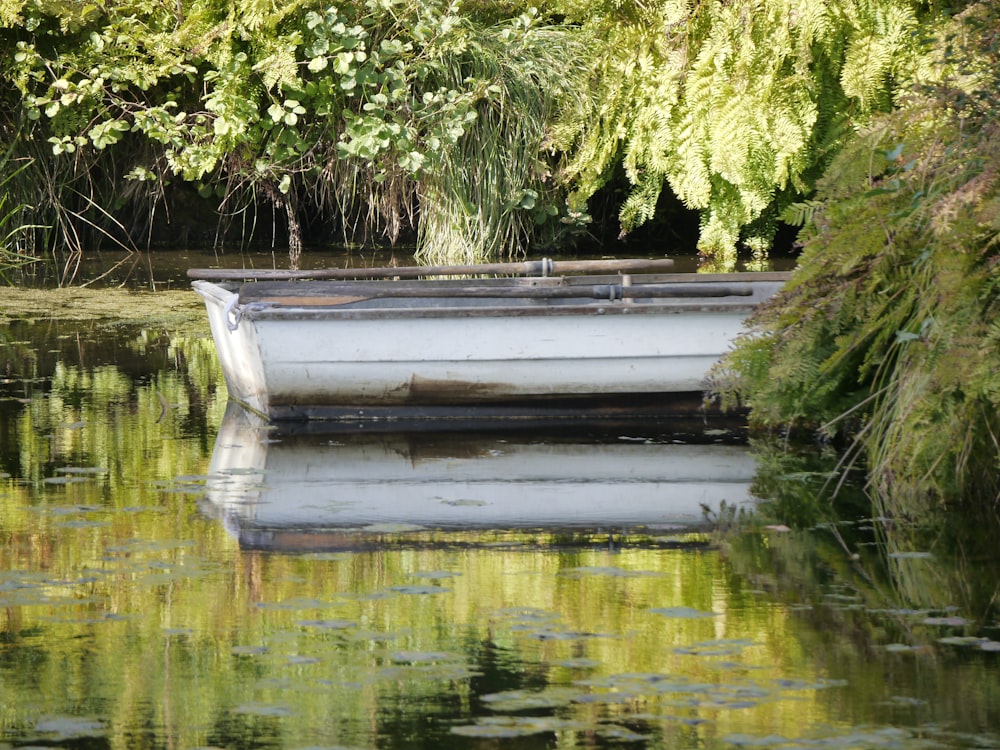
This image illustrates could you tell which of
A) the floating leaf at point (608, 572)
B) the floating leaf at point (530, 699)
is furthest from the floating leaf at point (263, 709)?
the floating leaf at point (608, 572)

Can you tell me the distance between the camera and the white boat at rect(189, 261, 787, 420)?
7301mm

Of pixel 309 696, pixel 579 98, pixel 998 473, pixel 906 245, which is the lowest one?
pixel 309 696

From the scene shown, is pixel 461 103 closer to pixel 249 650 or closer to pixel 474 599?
pixel 474 599

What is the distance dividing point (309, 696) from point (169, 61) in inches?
424

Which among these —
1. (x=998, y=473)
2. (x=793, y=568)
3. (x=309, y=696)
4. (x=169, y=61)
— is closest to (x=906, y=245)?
(x=998, y=473)

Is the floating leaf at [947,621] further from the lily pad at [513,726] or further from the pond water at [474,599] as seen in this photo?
the lily pad at [513,726]

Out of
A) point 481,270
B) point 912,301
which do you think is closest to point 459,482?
point 912,301

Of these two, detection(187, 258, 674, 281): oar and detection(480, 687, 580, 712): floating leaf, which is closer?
detection(480, 687, 580, 712): floating leaf

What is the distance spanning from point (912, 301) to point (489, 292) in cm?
269

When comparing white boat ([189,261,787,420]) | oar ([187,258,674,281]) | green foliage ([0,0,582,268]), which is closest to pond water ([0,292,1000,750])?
white boat ([189,261,787,420])

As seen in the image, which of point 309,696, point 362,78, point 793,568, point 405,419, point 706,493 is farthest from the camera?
point 362,78

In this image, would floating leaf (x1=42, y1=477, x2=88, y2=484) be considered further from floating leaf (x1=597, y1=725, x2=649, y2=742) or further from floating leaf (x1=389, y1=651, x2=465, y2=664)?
floating leaf (x1=597, y1=725, x2=649, y2=742)

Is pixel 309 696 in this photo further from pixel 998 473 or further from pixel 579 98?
pixel 579 98

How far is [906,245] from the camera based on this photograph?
226 inches
